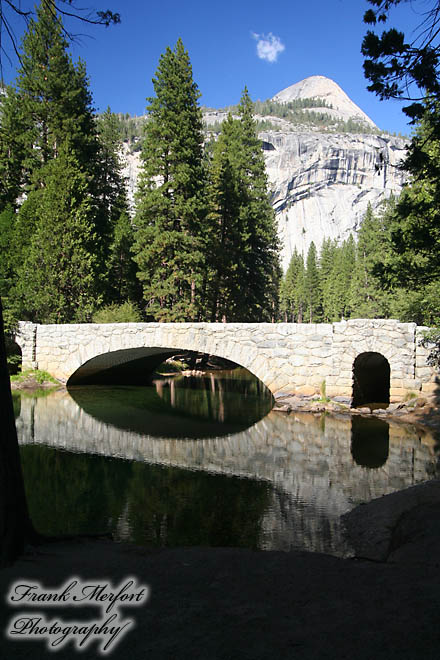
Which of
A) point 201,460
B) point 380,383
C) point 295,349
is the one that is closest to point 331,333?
point 295,349

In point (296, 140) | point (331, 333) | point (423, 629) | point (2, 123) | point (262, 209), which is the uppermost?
point (296, 140)

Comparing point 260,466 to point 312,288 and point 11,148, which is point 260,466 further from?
point 312,288

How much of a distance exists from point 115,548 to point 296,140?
138m

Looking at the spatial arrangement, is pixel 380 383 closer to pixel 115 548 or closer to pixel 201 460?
pixel 201 460

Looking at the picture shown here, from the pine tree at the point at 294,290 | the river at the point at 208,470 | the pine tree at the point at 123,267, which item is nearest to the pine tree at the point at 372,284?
the pine tree at the point at 123,267

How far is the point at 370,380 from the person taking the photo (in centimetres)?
1797

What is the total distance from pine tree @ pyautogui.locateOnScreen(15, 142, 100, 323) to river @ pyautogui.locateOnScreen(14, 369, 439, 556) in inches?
279

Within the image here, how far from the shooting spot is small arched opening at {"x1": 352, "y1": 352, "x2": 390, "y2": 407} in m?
15.7

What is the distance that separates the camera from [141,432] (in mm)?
13070

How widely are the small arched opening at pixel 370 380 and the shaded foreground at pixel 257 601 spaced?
11.1 m

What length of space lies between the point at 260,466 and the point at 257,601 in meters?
6.86

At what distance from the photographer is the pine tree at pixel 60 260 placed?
22719mm

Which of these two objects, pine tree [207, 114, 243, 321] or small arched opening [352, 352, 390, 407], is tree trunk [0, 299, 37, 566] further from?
pine tree [207, 114, 243, 321]

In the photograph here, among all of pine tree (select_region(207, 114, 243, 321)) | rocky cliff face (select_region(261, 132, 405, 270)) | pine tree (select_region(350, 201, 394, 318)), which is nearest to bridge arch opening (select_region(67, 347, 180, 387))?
pine tree (select_region(207, 114, 243, 321))
